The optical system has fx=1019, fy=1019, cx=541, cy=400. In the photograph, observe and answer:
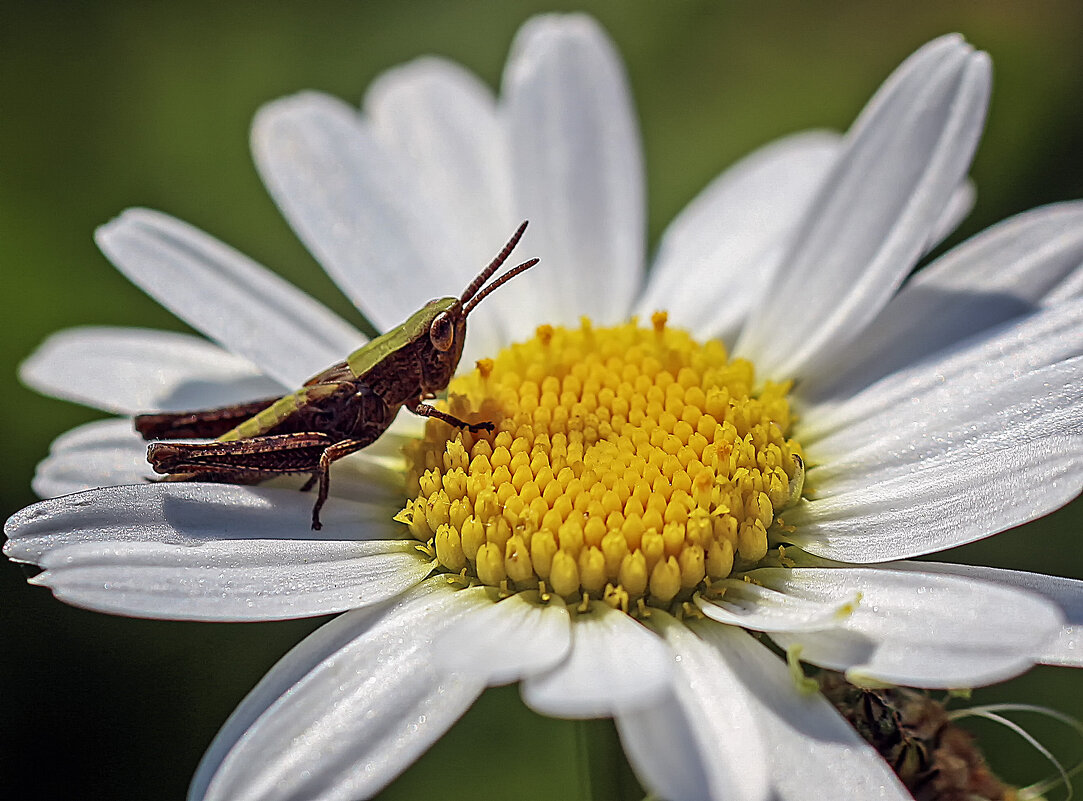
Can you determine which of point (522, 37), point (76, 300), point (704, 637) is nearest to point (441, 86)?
point (522, 37)

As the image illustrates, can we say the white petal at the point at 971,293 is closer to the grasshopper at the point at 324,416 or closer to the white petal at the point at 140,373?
the grasshopper at the point at 324,416

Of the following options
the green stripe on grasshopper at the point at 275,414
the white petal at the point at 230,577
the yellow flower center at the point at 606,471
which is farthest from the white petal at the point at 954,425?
the green stripe on grasshopper at the point at 275,414

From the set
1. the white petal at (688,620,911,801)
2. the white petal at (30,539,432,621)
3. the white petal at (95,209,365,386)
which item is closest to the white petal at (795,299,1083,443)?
the white petal at (688,620,911,801)

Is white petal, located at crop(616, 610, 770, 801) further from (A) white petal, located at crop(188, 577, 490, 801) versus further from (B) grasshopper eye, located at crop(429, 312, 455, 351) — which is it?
(B) grasshopper eye, located at crop(429, 312, 455, 351)

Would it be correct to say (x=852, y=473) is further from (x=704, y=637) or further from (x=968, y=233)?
(x=968, y=233)

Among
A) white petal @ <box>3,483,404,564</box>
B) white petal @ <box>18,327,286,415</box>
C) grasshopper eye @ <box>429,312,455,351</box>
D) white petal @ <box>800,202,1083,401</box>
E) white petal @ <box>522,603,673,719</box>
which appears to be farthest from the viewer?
white petal @ <box>18,327,286,415</box>

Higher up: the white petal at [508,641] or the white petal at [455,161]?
the white petal at [455,161]

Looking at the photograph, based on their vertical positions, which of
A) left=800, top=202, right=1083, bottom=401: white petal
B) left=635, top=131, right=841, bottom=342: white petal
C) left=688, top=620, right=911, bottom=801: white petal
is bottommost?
left=688, top=620, right=911, bottom=801: white petal
